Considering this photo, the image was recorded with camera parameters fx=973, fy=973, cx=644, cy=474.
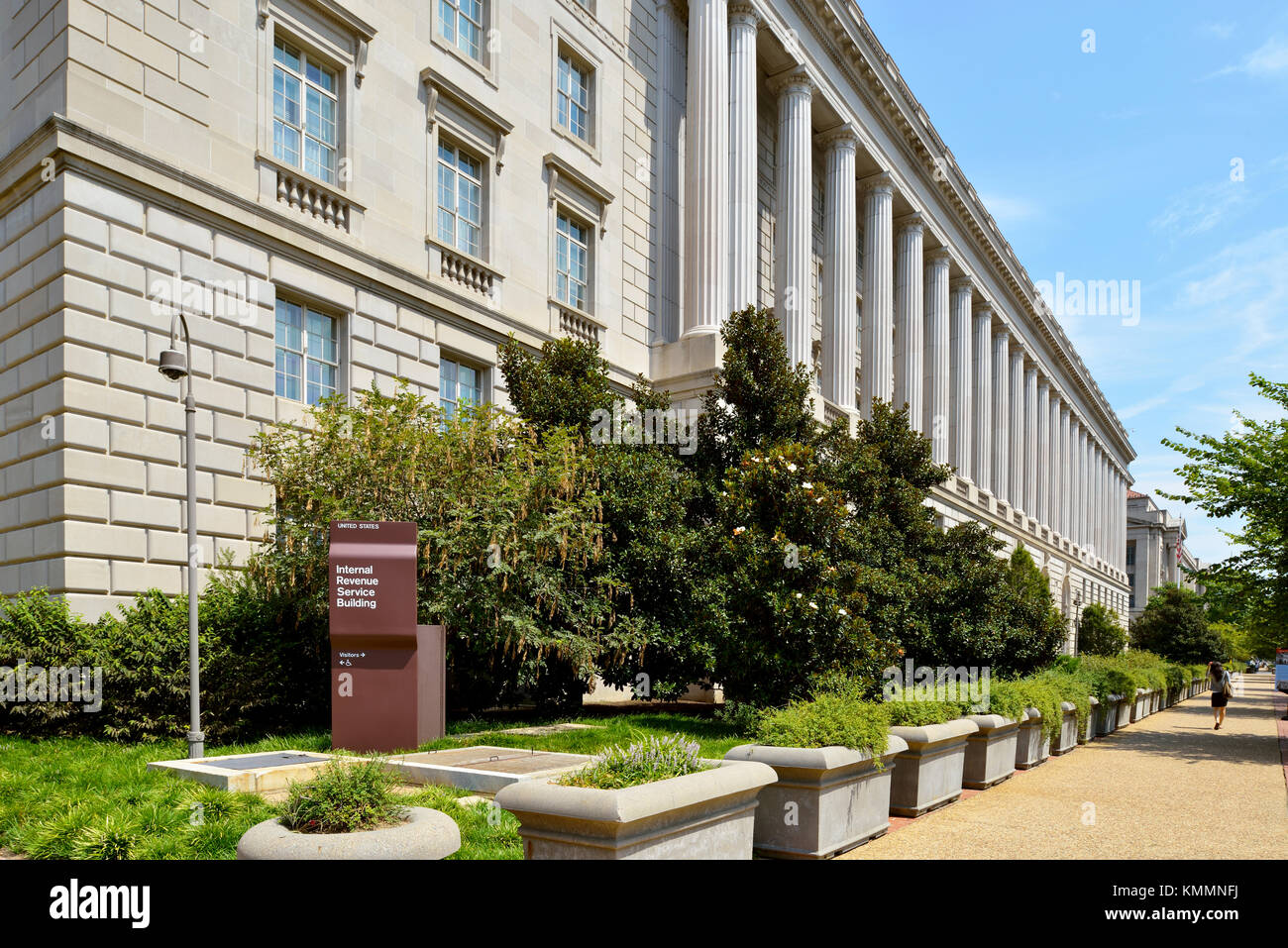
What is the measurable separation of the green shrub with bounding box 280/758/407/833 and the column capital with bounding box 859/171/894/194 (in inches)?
1558

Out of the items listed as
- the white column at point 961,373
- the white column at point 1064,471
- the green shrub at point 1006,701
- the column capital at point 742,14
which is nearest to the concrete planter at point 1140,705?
the green shrub at point 1006,701

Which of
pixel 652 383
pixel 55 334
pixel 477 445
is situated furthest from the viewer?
pixel 652 383

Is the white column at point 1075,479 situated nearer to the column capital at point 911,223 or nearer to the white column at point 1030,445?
the white column at point 1030,445

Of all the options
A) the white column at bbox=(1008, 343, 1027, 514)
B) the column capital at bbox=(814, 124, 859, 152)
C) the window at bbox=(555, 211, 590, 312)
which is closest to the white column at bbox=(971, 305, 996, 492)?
the white column at bbox=(1008, 343, 1027, 514)

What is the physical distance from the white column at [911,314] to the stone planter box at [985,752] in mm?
31302

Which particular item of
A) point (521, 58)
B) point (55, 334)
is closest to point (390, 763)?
point (55, 334)

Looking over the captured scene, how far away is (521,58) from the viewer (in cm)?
2381

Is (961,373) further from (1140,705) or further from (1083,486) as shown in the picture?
(1083,486)

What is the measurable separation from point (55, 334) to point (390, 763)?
843 centimetres

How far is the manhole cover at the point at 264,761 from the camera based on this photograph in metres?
10.1

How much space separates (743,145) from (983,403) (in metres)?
30.4

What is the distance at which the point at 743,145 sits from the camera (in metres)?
30.1

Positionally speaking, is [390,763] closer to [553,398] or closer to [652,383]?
[553,398]

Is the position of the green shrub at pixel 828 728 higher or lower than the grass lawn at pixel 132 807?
higher
